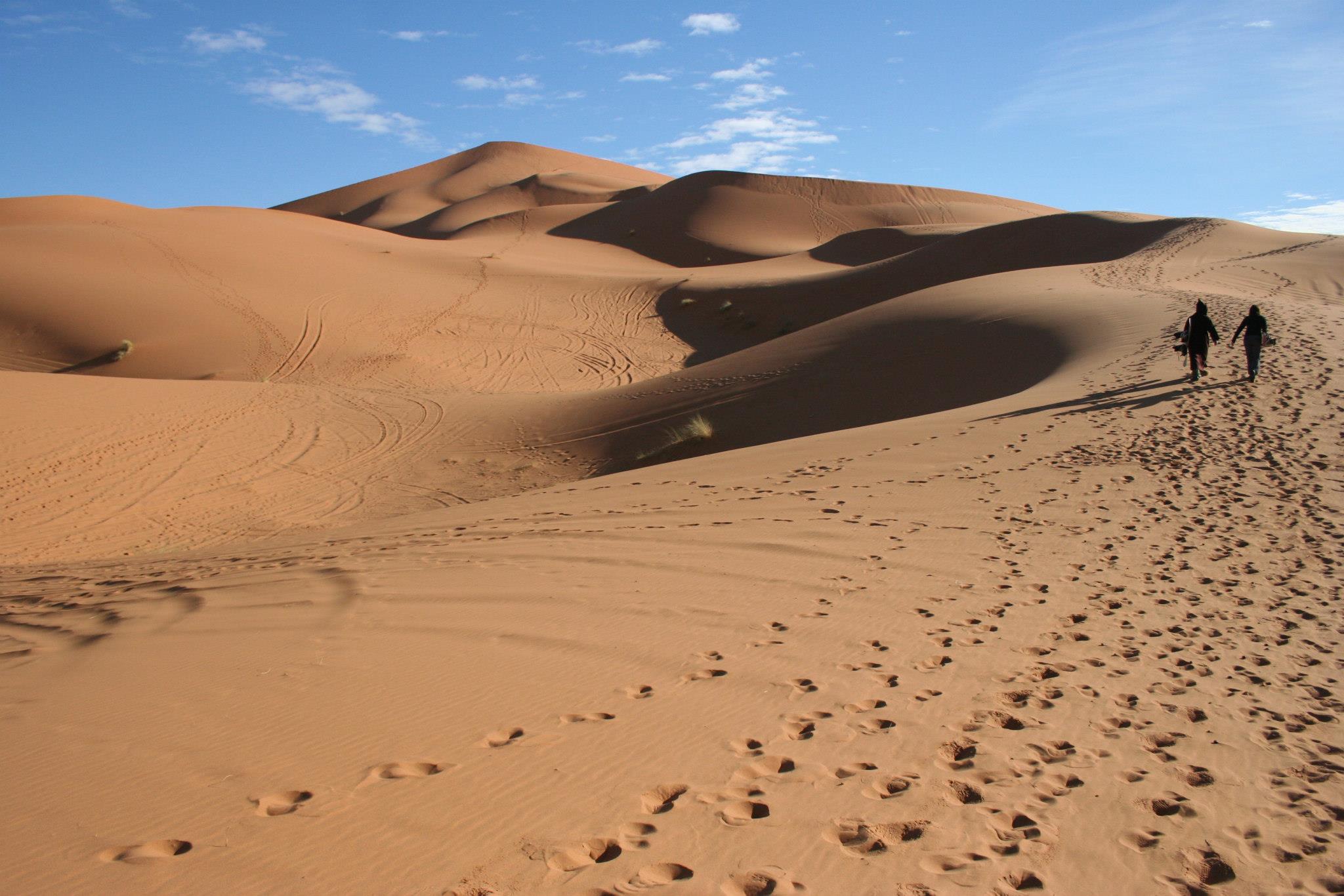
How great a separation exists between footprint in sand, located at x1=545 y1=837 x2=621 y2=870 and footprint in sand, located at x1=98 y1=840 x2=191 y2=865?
117 centimetres

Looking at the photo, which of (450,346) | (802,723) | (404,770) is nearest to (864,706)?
(802,723)

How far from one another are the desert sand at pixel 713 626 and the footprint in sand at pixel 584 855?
1.0 inches

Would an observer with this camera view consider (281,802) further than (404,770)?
No

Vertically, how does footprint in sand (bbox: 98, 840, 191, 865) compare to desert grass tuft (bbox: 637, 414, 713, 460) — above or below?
above

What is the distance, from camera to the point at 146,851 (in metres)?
2.85

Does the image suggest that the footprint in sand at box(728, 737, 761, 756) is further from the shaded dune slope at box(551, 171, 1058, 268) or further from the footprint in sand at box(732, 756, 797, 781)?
the shaded dune slope at box(551, 171, 1058, 268)

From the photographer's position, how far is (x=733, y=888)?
2.75m

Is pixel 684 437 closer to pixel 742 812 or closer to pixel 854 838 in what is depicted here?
pixel 742 812

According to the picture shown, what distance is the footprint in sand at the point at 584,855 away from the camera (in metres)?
2.86

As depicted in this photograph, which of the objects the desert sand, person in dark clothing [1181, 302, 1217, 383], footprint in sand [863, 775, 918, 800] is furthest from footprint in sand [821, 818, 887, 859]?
person in dark clothing [1181, 302, 1217, 383]

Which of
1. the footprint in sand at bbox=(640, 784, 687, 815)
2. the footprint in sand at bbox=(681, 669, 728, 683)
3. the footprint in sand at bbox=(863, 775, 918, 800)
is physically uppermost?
the footprint in sand at bbox=(863, 775, 918, 800)

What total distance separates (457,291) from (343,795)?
32.0 meters

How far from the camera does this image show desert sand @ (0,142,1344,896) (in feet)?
9.81

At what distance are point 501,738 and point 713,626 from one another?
1.79 meters
